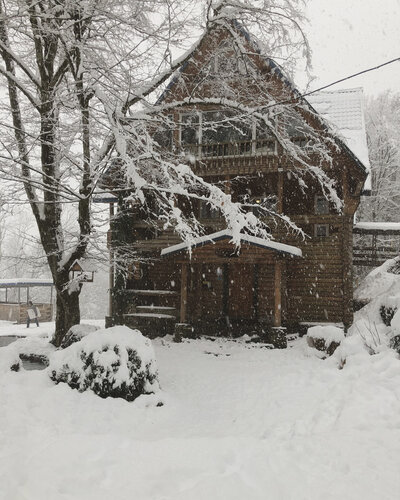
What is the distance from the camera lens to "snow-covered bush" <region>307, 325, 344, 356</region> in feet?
33.1

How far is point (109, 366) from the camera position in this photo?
680 cm

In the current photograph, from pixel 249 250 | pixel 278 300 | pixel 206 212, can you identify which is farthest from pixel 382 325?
pixel 206 212

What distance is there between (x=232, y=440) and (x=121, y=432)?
6.18 ft

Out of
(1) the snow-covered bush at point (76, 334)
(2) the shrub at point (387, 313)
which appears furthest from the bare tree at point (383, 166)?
(1) the snow-covered bush at point (76, 334)

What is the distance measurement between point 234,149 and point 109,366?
34.7 feet

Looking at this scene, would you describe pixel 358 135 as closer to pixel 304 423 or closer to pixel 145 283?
pixel 145 283

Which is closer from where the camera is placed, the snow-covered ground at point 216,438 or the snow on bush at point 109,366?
the snow-covered ground at point 216,438

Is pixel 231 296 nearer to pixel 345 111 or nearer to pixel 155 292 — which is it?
pixel 155 292

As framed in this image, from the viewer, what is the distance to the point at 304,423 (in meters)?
5.57

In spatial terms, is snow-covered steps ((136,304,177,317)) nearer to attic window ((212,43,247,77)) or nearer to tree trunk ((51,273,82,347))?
tree trunk ((51,273,82,347))

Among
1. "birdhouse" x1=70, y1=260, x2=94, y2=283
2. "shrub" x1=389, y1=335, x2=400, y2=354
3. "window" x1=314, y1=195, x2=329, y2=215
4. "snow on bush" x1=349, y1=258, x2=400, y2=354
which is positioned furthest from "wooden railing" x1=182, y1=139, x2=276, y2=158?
"shrub" x1=389, y1=335, x2=400, y2=354

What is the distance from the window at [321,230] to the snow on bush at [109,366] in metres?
10.3

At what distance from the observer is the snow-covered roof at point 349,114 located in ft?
49.0

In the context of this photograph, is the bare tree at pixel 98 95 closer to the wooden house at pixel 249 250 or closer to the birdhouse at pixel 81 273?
the birdhouse at pixel 81 273
